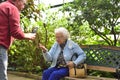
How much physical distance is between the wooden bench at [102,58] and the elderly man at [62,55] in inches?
7.2

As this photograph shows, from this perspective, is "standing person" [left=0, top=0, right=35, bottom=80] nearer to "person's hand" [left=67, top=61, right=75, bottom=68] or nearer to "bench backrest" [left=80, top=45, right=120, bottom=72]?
"person's hand" [left=67, top=61, right=75, bottom=68]

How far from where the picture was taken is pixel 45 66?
7.00 metres

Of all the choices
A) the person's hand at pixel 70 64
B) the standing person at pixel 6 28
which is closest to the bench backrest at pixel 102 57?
the person's hand at pixel 70 64

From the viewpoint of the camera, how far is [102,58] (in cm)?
526

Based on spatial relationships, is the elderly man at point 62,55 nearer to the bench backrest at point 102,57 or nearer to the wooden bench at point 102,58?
the wooden bench at point 102,58

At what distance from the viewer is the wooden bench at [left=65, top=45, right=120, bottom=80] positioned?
504cm

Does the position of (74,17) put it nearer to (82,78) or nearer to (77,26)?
(77,26)

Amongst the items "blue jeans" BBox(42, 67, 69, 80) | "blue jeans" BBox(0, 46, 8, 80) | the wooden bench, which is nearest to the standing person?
"blue jeans" BBox(0, 46, 8, 80)

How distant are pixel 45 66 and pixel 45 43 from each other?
500 millimetres

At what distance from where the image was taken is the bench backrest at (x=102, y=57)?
5.04 meters

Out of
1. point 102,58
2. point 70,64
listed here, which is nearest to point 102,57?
point 102,58

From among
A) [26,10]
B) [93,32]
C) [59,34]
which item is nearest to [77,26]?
[93,32]

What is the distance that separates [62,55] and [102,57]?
650 mm

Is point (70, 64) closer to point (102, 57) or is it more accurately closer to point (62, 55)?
point (62, 55)
